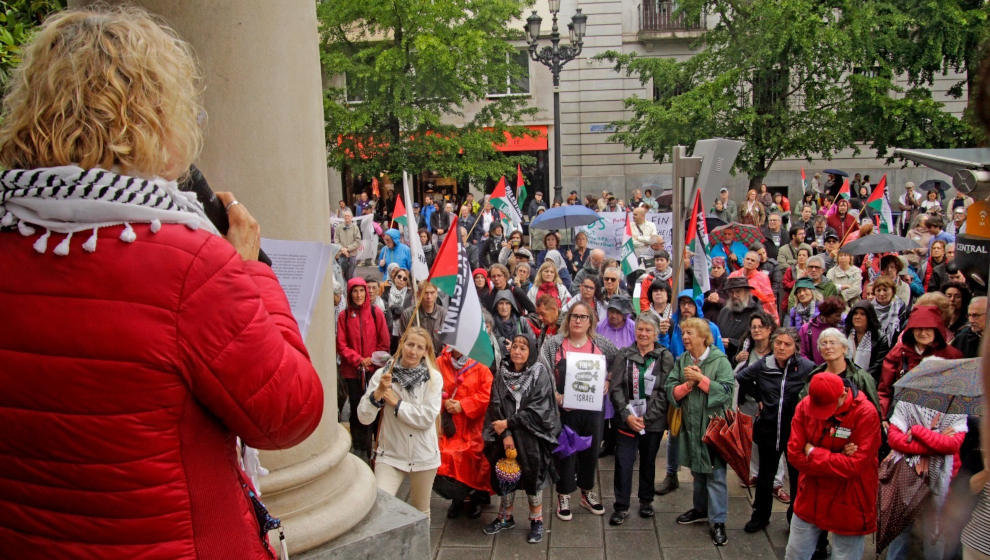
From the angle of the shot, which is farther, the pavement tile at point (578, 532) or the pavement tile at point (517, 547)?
the pavement tile at point (578, 532)

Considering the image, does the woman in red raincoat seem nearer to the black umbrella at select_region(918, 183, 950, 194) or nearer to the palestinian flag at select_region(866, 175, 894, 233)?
the palestinian flag at select_region(866, 175, 894, 233)

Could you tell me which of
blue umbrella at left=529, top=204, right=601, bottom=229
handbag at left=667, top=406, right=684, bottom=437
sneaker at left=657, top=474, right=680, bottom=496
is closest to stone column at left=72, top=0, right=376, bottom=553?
handbag at left=667, top=406, right=684, bottom=437

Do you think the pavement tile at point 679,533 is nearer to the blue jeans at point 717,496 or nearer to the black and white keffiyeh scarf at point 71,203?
the blue jeans at point 717,496

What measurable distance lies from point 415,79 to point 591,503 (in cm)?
1867

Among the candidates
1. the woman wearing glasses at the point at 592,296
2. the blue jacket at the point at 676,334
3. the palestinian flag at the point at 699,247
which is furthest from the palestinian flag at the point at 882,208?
the blue jacket at the point at 676,334

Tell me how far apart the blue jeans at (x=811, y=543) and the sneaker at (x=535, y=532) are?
6.28 feet

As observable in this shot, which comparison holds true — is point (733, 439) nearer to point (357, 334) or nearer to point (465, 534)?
point (465, 534)

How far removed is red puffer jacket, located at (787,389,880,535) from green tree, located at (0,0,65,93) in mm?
4821

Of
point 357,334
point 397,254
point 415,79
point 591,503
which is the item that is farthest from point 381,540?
point 415,79

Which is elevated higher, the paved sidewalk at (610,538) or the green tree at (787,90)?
the green tree at (787,90)

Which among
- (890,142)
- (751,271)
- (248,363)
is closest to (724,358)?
(751,271)

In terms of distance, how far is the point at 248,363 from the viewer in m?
1.45

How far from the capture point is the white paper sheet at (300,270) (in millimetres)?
2316

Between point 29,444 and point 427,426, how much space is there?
482 centimetres
